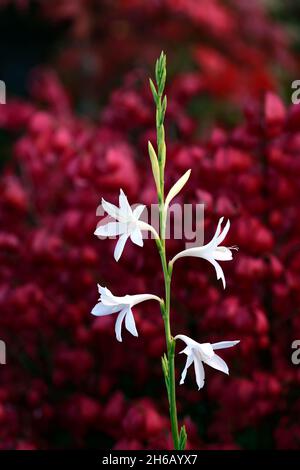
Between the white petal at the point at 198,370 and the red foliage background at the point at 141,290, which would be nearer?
the white petal at the point at 198,370

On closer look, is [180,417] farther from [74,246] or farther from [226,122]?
[226,122]

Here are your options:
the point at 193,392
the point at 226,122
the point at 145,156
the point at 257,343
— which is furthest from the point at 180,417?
the point at 226,122

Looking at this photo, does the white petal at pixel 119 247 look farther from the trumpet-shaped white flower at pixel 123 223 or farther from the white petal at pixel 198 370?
the white petal at pixel 198 370

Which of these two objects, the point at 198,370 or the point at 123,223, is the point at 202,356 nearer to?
the point at 198,370

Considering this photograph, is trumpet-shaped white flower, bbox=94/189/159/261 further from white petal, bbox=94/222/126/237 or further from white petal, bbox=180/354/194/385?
white petal, bbox=180/354/194/385

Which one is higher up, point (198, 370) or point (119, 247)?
point (119, 247)

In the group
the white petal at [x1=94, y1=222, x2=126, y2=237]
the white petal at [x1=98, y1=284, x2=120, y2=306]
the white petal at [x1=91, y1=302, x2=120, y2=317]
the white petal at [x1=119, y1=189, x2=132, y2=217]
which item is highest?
the white petal at [x1=119, y1=189, x2=132, y2=217]

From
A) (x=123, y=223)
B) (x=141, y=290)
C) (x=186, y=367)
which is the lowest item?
(x=186, y=367)

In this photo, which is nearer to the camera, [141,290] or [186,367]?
[186,367]

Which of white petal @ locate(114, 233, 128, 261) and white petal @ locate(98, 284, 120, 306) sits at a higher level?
white petal @ locate(114, 233, 128, 261)

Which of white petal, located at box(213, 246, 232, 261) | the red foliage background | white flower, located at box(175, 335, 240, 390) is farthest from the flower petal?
the red foliage background

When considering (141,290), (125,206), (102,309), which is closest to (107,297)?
(102,309)

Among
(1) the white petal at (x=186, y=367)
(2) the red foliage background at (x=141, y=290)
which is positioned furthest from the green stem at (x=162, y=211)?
(2) the red foliage background at (x=141, y=290)
